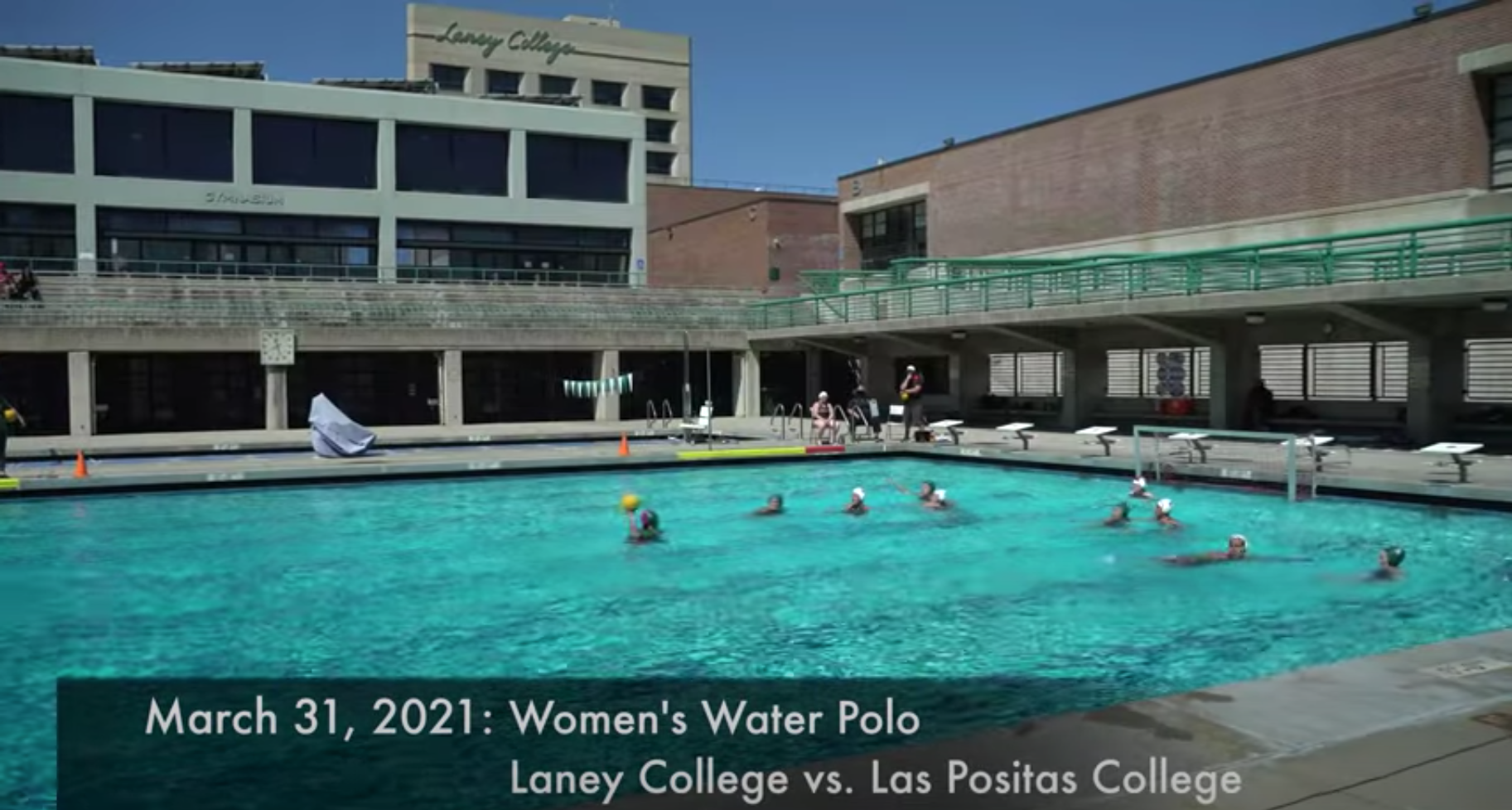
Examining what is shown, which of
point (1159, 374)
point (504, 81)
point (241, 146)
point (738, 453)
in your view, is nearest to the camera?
point (738, 453)

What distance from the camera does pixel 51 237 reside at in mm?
43062

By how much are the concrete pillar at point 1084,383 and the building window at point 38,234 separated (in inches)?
1428

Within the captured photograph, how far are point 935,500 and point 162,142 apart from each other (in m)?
39.3

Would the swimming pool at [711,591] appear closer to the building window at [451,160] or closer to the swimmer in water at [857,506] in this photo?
the swimmer in water at [857,506]

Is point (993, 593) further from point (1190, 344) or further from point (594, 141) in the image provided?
point (594, 141)

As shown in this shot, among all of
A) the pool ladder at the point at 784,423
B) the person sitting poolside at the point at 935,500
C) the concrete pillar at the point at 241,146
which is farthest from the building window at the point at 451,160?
the person sitting poolside at the point at 935,500

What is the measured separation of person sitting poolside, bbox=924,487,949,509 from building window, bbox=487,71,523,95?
212ft

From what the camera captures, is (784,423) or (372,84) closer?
(784,423)

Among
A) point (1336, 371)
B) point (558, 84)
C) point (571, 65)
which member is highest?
point (571, 65)

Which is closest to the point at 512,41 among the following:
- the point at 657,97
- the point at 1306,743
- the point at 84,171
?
the point at 657,97

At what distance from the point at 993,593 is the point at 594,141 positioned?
150 feet

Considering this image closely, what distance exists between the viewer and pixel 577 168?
52.9 meters

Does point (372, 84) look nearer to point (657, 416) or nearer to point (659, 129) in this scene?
point (657, 416)

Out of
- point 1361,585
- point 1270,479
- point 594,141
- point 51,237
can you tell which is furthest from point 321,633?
point 594,141
